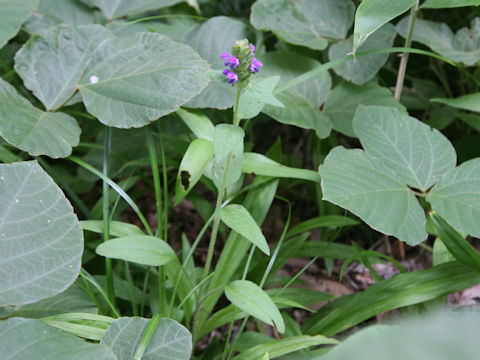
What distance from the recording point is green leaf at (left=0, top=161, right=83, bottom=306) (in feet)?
2.66

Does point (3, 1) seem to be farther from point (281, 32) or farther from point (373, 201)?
point (373, 201)

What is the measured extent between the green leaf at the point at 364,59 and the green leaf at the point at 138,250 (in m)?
0.88

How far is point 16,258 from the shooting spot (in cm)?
83

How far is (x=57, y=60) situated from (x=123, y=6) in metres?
0.46

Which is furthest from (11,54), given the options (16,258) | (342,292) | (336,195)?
(342,292)

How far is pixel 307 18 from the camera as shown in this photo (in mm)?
1581

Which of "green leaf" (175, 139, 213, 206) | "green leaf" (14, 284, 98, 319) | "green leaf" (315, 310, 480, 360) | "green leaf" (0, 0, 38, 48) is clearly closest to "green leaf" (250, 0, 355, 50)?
"green leaf" (175, 139, 213, 206)

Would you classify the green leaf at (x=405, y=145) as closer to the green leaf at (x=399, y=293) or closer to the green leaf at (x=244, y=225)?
the green leaf at (x=399, y=293)

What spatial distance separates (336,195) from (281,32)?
696mm

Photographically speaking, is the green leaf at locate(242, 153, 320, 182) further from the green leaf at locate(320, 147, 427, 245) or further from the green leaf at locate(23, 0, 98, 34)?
the green leaf at locate(23, 0, 98, 34)

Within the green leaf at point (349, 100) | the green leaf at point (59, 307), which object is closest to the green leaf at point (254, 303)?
the green leaf at point (59, 307)

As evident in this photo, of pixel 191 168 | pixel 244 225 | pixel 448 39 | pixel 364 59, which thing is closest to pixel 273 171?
pixel 191 168

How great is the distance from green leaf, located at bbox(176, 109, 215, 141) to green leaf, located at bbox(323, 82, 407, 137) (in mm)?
430

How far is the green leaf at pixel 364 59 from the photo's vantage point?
1.47 metres
